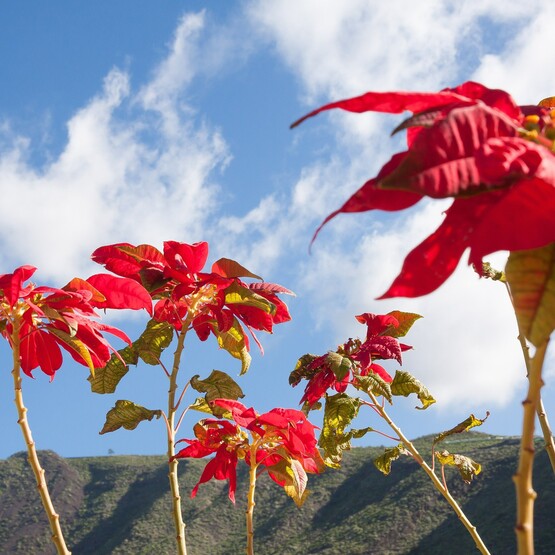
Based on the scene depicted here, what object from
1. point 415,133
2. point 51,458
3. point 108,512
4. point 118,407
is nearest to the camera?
point 415,133

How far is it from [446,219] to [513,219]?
2.6 inches

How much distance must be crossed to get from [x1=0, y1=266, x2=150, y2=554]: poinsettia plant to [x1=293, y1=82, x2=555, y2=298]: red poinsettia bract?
2.40 feet

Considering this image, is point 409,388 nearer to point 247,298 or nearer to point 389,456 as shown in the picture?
point 389,456

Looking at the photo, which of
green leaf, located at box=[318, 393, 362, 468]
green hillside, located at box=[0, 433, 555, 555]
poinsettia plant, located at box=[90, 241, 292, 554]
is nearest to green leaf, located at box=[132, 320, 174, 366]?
poinsettia plant, located at box=[90, 241, 292, 554]

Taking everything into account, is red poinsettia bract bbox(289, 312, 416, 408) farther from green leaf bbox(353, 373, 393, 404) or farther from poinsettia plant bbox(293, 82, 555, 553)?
poinsettia plant bbox(293, 82, 555, 553)

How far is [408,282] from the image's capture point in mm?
586

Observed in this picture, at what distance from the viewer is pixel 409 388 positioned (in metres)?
1.88

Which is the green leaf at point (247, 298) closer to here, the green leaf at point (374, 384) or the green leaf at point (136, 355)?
the green leaf at point (136, 355)

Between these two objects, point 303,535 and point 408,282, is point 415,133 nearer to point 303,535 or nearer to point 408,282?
point 408,282

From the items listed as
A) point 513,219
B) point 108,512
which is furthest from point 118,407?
point 108,512

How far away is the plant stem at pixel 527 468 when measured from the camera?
0.53 metres

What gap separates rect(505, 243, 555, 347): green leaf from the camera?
557mm

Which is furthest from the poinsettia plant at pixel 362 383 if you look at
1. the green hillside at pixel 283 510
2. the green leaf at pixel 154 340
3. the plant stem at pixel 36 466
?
the green hillside at pixel 283 510

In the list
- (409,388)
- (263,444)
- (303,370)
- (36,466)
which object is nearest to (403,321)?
(409,388)
